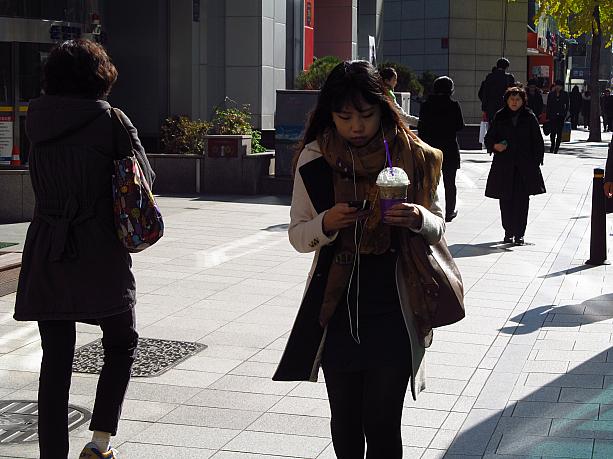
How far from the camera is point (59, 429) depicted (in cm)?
486

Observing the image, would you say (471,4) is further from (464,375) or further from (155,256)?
(464,375)

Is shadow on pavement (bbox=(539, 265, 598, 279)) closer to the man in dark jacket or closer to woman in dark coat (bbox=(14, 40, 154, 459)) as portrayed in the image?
woman in dark coat (bbox=(14, 40, 154, 459))

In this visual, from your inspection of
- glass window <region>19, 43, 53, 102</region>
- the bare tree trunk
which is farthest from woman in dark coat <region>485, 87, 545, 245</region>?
the bare tree trunk

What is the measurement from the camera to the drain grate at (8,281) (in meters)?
9.31

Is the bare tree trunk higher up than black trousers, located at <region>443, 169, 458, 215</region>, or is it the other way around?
the bare tree trunk

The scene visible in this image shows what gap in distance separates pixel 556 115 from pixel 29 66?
56.9ft

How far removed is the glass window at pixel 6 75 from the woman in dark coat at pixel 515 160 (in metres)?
6.71

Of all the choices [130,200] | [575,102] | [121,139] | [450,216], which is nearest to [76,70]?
[121,139]

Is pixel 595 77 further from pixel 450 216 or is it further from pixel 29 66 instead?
pixel 29 66

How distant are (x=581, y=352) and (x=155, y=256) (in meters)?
5.13

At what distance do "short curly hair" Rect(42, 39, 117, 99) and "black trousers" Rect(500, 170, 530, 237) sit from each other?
856 centimetres

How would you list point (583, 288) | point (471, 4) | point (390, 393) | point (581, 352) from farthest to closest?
1. point (471, 4)
2. point (583, 288)
3. point (581, 352)
4. point (390, 393)

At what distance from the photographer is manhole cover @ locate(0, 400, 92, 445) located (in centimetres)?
559

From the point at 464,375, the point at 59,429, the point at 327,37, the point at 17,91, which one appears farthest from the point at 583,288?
the point at 327,37
